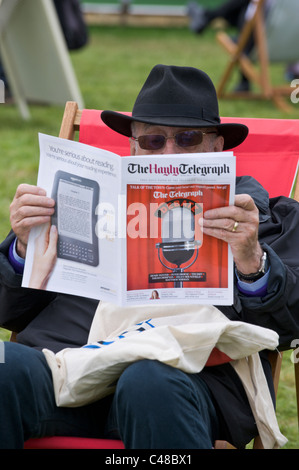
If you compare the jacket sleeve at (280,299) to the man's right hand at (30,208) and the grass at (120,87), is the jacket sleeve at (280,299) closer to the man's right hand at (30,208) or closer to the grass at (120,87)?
the man's right hand at (30,208)

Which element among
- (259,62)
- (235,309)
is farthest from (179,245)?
(259,62)

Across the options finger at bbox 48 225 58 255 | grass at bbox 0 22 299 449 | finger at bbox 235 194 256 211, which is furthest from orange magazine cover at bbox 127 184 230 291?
grass at bbox 0 22 299 449

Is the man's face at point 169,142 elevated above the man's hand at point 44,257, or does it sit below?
above

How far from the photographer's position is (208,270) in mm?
2303

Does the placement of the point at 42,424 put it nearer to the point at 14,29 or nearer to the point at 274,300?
the point at 274,300

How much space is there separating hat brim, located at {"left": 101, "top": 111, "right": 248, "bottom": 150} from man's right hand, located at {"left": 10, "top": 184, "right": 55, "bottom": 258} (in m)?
0.47

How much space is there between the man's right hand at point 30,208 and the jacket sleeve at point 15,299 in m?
0.17

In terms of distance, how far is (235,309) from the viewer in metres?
2.46

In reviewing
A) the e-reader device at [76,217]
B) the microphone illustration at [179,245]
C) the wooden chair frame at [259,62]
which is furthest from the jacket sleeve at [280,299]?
the wooden chair frame at [259,62]

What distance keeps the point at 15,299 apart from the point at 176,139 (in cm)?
77

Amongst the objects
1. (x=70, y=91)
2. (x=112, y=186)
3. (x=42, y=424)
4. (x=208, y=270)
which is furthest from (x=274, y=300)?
(x=70, y=91)

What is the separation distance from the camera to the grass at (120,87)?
5.07 meters

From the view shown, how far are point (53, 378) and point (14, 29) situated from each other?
202 inches

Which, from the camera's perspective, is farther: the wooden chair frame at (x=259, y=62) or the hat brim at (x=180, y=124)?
the wooden chair frame at (x=259, y=62)
